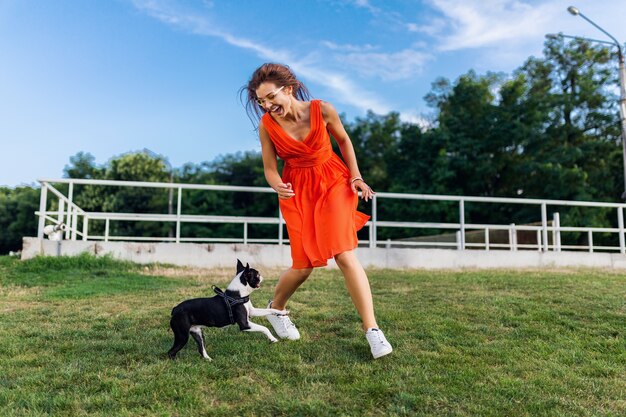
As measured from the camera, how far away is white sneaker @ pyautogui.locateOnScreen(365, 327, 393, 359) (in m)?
3.41

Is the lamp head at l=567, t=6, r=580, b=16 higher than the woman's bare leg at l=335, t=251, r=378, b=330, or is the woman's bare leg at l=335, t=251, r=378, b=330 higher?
the lamp head at l=567, t=6, r=580, b=16

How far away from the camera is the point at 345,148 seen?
3992 millimetres

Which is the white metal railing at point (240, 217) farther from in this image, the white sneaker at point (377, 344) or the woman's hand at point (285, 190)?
the white sneaker at point (377, 344)

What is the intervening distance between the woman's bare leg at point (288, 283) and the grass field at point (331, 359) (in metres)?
0.31

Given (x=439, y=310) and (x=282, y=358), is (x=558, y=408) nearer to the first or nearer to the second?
(x=282, y=358)

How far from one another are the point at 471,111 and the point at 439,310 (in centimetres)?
2829

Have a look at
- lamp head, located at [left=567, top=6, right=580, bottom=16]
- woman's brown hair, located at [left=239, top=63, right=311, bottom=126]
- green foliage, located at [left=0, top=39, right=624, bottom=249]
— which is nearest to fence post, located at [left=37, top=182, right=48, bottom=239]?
woman's brown hair, located at [left=239, top=63, right=311, bottom=126]

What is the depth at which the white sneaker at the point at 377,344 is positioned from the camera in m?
3.41

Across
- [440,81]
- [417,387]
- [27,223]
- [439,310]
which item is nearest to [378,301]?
[439,310]

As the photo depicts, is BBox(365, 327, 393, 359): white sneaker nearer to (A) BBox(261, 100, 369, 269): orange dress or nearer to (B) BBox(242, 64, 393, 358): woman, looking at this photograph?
(B) BBox(242, 64, 393, 358): woman

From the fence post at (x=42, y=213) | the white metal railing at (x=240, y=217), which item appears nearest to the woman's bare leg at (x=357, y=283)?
the white metal railing at (x=240, y=217)

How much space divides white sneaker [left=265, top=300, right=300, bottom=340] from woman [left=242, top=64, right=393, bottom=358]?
Answer: 0.05 feet

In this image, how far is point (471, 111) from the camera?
3139 cm

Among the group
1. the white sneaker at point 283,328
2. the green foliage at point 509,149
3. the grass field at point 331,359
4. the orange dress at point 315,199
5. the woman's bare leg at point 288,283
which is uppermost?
the green foliage at point 509,149
